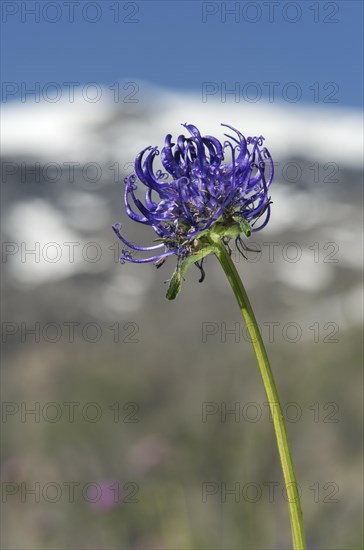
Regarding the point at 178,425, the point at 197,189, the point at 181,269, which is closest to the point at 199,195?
the point at 197,189

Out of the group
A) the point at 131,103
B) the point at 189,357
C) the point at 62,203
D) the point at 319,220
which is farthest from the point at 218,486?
the point at 131,103

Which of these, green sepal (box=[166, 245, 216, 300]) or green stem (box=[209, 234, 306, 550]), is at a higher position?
green sepal (box=[166, 245, 216, 300])

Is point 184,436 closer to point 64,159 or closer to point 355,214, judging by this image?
point 355,214

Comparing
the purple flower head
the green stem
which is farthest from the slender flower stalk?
the green stem

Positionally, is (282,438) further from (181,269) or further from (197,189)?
(197,189)

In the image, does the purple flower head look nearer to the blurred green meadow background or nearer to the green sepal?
the green sepal
